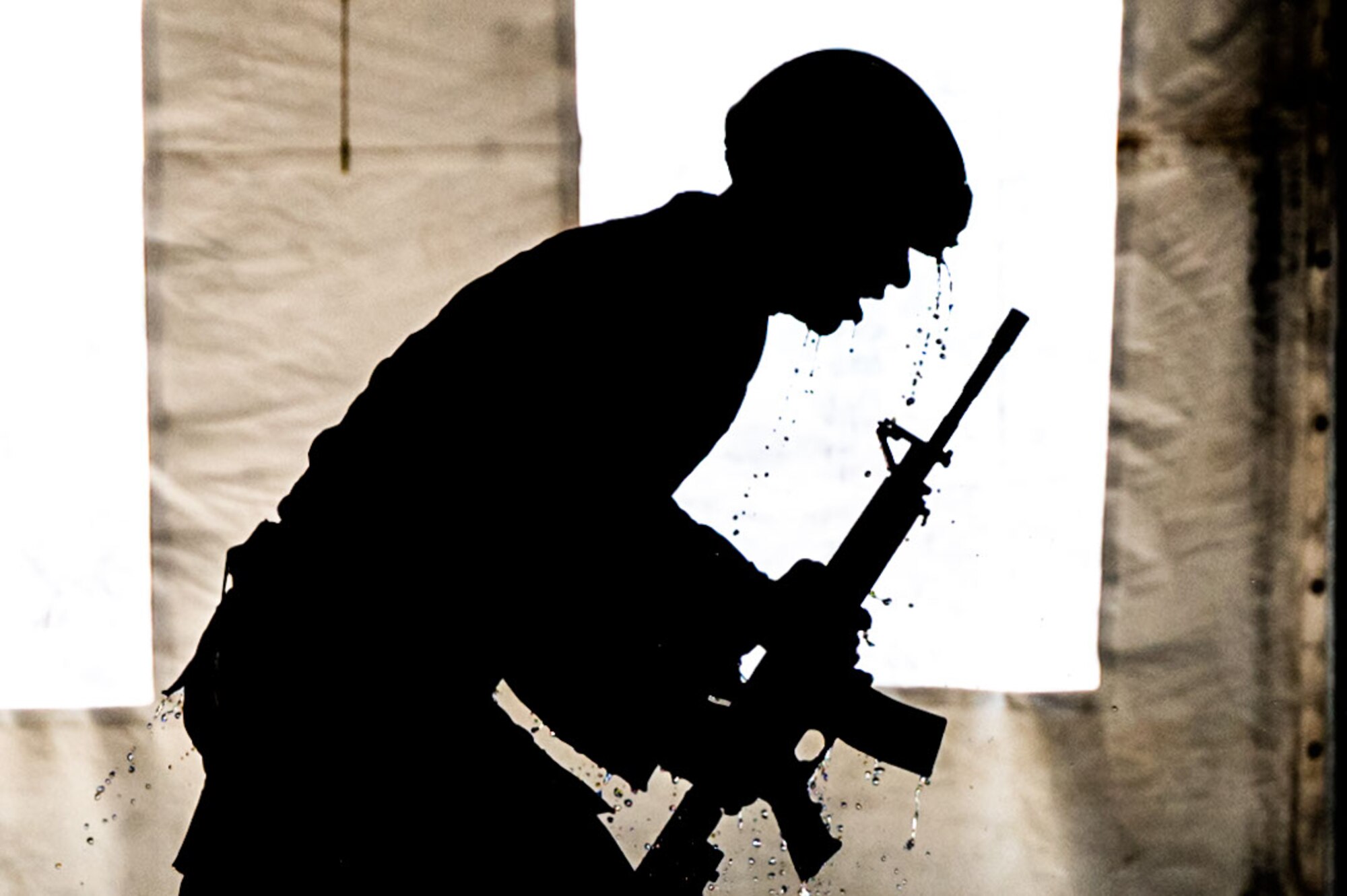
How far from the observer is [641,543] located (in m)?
1.03

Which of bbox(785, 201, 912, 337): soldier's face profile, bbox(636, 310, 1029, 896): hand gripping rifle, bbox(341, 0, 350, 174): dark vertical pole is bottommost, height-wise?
bbox(636, 310, 1029, 896): hand gripping rifle

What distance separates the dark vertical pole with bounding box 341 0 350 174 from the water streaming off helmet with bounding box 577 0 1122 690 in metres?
0.27

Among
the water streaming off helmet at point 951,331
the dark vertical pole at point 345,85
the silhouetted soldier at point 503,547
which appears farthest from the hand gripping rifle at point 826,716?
the dark vertical pole at point 345,85

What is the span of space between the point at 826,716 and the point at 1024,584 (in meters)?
0.42

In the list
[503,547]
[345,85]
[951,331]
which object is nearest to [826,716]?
[503,547]

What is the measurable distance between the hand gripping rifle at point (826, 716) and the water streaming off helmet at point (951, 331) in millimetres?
216

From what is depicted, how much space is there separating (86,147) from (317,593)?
79 cm

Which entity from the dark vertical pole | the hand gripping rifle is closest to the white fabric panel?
the dark vertical pole

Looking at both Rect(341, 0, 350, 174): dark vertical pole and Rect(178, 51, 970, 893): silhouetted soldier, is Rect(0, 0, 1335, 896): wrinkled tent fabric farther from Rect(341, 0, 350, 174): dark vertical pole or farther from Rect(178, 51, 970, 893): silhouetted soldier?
Rect(178, 51, 970, 893): silhouetted soldier

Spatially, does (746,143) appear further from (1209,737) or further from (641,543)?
(1209,737)

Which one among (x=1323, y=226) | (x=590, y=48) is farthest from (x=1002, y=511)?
(x=590, y=48)

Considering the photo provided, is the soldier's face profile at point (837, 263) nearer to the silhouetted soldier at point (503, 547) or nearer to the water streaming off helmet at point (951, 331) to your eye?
the silhouetted soldier at point (503, 547)

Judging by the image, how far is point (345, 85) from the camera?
1.44 meters

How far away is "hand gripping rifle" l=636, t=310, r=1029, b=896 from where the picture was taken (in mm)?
1074
